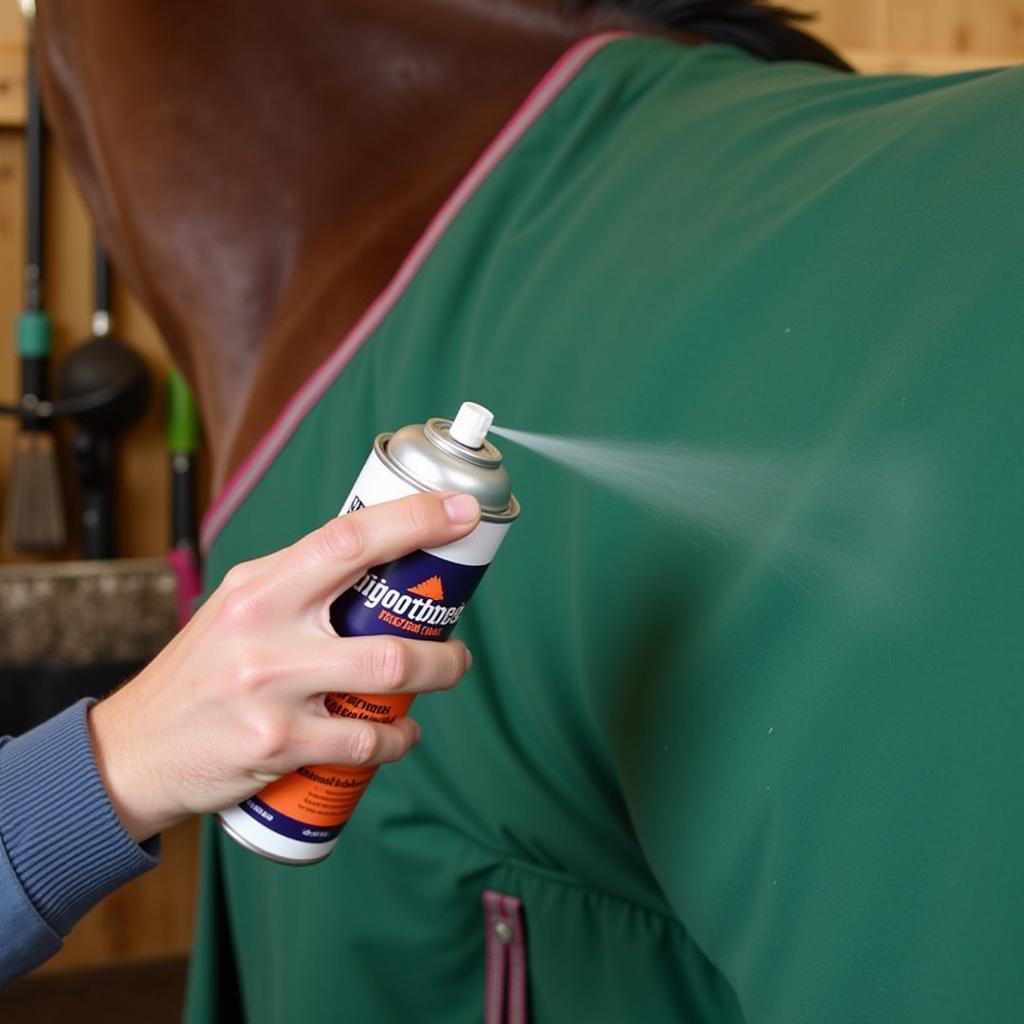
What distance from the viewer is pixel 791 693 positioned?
379mm

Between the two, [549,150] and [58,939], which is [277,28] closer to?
[549,150]

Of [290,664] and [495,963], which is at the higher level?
[290,664]

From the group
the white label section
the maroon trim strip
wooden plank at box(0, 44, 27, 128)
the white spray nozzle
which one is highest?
the white spray nozzle

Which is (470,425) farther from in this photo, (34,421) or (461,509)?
(34,421)

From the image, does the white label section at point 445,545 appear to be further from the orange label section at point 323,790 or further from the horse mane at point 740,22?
the horse mane at point 740,22

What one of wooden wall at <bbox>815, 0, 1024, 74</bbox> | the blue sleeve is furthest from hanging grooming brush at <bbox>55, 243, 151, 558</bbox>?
the blue sleeve

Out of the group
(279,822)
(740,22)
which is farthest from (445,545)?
(740,22)

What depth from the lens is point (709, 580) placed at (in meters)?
0.43

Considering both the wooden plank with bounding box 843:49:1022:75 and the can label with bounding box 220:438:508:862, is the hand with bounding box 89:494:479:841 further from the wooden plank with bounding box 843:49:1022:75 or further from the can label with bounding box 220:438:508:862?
the wooden plank with bounding box 843:49:1022:75

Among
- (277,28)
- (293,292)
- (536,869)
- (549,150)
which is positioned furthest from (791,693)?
(277,28)

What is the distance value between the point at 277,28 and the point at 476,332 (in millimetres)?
430

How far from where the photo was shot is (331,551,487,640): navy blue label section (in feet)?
1.33

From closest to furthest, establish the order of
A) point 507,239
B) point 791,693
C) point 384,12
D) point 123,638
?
point 791,693 → point 507,239 → point 384,12 → point 123,638

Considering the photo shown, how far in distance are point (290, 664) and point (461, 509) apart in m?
0.07
